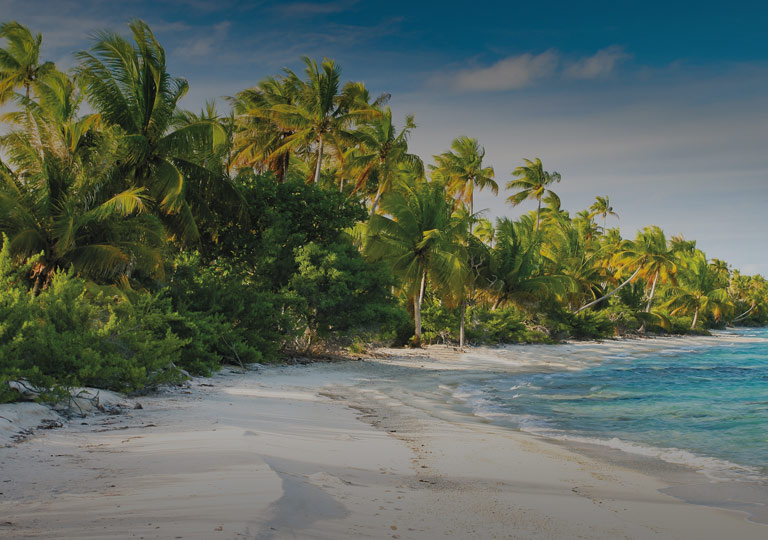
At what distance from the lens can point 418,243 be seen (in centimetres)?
2295

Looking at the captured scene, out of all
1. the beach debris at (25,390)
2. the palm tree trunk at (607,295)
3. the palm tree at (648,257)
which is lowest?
the beach debris at (25,390)

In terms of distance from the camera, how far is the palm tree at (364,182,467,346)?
73.3ft

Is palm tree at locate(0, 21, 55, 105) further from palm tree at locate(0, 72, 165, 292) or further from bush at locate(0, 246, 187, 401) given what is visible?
bush at locate(0, 246, 187, 401)

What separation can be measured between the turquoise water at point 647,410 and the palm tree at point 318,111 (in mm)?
13030

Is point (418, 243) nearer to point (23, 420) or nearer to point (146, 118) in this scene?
point (146, 118)

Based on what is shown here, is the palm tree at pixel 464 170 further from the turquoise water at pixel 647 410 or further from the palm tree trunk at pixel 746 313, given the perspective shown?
the palm tree trunk at pixel 746 313

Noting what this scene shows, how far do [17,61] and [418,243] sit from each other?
17976 mm

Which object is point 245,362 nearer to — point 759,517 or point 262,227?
point 262,227

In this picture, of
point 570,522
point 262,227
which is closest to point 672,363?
point 262,227

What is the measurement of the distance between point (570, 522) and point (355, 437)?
115 inches

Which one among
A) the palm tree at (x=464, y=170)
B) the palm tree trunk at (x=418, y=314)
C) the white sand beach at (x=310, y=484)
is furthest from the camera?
the palm tree at (x=464, y=170)

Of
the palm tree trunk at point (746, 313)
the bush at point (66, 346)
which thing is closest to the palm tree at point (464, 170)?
the bush at point (66, 346)

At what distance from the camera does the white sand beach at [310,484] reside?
2848 millimetres

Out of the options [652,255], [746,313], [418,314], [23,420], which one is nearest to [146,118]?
[23,420]
